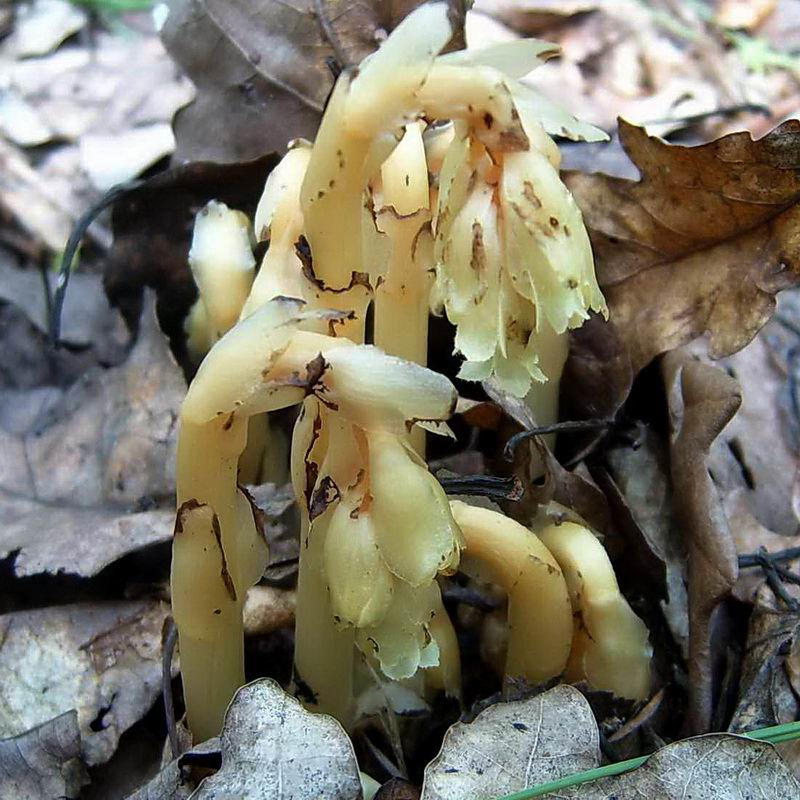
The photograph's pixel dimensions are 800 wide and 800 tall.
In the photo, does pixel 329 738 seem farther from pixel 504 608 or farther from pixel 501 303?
pixel 501 303

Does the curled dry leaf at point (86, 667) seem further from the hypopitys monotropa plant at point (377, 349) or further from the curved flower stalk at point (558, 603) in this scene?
the curved flower stalk at point (558, 603)

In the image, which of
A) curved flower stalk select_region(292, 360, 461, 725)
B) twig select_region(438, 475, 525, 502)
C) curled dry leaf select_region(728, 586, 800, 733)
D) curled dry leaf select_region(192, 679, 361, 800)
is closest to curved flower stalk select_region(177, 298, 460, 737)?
curved flower stalk select_region(292, 360, 461, 725)

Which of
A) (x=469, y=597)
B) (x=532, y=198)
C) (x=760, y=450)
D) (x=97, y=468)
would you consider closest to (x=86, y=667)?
(x=97, y=468)

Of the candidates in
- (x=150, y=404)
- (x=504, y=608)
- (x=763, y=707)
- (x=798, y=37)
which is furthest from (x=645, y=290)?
(x=798, y=37)

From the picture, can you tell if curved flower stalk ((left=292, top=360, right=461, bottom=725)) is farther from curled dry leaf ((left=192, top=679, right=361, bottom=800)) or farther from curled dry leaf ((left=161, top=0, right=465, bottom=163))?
curled dry leaf ((left=161, top=0, right=465, bottom=163))

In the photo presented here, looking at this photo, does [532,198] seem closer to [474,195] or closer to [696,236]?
[474,195]

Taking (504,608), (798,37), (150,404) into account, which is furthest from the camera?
(798,37)
